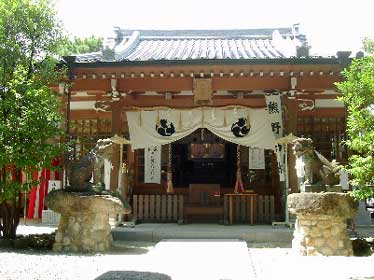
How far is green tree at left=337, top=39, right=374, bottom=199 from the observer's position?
23.3ft

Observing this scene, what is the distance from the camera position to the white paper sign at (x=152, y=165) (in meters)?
13.7

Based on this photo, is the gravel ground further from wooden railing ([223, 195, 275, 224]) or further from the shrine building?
the shrine building

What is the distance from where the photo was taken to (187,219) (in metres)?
12.8

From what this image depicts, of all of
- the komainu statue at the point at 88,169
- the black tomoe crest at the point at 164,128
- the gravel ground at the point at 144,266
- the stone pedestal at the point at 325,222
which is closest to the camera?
the gravel ground at the point at 144,266

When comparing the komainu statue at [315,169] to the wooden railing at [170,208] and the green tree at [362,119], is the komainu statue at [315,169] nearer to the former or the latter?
the green tree at [362,119]

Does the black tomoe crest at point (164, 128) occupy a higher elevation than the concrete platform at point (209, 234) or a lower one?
higher

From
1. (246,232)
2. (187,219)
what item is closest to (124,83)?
(187,219)

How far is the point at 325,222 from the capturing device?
8.44 m

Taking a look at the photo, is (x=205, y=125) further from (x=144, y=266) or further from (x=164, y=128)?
(x=144, y=266)

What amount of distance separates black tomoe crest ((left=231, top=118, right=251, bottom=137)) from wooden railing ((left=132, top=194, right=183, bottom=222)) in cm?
256

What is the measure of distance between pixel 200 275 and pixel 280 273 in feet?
4.29

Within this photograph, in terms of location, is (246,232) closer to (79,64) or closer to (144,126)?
(144,126)

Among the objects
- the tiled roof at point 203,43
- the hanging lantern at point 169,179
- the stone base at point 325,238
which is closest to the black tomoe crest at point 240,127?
the tiled roof at point 203,43

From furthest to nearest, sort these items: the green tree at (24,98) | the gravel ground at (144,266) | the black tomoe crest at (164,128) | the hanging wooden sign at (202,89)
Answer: the black tomoe crest at (164,128) → the hanging wooden sign at (202,89) → the green tree at (24,98) → the gravel ground at (144,266)
